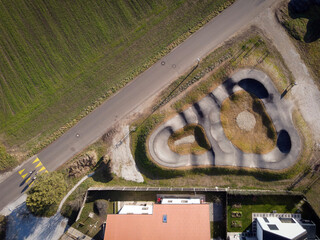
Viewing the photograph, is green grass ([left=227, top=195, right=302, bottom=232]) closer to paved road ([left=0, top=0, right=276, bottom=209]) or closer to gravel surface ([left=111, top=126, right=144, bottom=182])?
gravel surface ([left=111, top=126, right=144, bottom=182])

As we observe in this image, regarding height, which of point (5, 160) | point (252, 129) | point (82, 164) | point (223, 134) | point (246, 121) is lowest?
point (5, 160)

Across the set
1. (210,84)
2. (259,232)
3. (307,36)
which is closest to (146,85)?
(210,84)

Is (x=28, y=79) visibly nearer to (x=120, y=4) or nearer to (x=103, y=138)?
(x=103, y=138)

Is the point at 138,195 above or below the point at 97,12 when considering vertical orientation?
below

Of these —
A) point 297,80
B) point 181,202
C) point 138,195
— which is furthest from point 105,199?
point 297,80

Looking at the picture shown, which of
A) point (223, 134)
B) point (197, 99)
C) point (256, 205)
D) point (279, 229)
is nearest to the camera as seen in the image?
point (279, 229)

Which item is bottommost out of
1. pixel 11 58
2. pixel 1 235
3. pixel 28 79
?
pixel 1 235

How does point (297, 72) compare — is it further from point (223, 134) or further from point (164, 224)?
point (164, 224)
